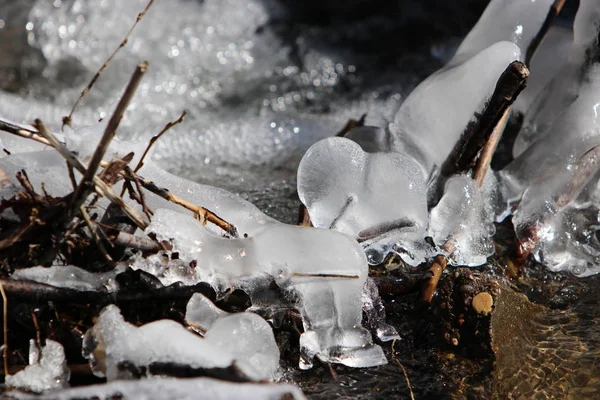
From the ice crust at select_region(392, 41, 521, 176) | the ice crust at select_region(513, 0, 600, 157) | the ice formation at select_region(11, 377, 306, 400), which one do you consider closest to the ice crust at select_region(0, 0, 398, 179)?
the ice crust at select_region(513, 0, 600, 157)

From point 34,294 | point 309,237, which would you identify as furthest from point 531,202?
point 34,294

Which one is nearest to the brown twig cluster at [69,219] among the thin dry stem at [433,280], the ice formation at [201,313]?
the ice formation at [201,313]

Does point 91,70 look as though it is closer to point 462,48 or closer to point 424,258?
point 462,48

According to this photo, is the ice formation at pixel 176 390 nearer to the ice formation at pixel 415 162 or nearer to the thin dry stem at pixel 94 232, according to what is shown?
the thin dry stem at pixel 94 232

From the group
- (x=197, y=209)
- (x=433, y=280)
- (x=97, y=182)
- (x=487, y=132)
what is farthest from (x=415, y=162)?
(x=97, y=182)

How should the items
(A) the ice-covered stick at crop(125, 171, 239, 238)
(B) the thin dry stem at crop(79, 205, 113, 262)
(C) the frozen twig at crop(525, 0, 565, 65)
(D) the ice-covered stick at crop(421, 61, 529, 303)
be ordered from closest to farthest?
(B) the thin dry stem at crop(79, 205, 113, 262), (A) the ice-covered stick at crop(125, 171, 239, 238), (D) the ice-covered stick at crop(421, 61, 529, 303), (C) the frozen twig at crop(525, 0, 565, 65)

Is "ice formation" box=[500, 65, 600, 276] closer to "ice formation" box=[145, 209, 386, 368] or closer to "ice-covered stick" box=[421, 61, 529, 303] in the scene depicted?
"ice-covered stick" box=[421, 61, 529, 303]

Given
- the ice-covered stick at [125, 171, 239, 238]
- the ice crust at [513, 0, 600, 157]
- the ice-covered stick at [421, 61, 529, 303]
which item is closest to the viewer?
the ice-covered stick at [125, 171, 239, 238]
